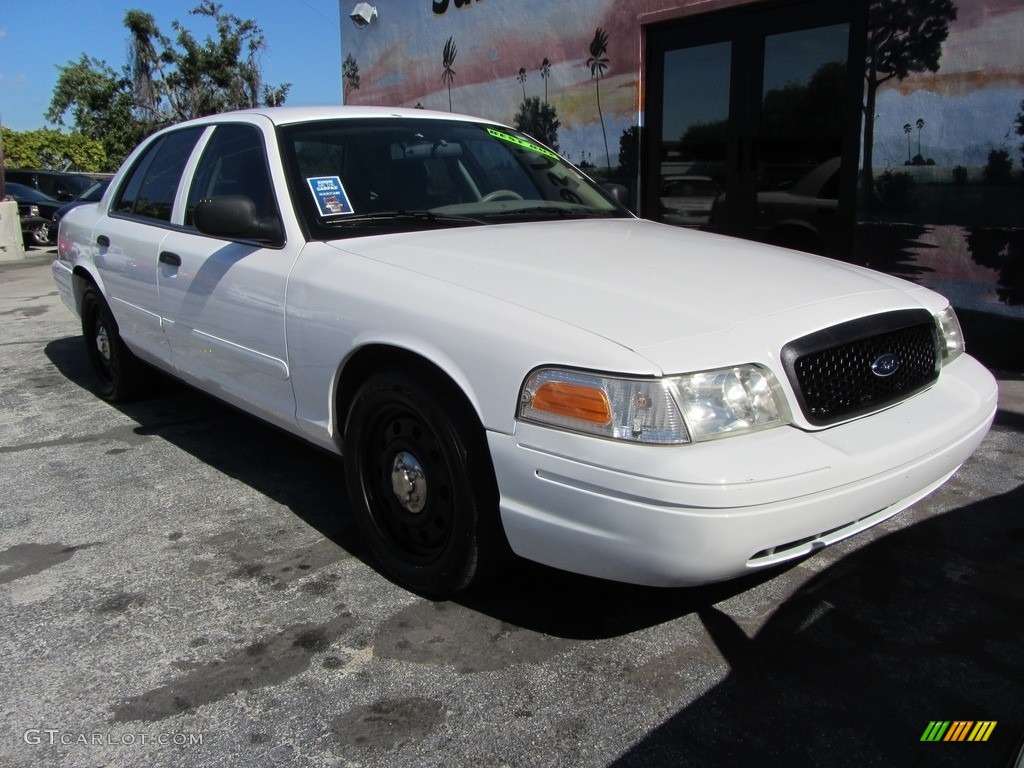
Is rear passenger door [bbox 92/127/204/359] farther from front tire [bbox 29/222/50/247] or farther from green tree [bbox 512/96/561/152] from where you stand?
front tire [bbox 29/222/50/247]

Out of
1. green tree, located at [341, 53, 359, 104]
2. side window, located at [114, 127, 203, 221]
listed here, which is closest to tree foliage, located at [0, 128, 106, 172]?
green tree, located at [341, 53, 359, 104]

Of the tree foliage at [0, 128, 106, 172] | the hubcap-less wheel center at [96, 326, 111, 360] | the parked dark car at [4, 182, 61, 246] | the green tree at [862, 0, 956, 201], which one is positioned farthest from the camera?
the tree foliage at [0, 128, 106, 172]

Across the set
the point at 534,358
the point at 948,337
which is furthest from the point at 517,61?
the point at 534,358

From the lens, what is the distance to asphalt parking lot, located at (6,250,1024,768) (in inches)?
91.5

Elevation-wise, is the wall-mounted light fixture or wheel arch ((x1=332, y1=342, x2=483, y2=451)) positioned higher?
the wall-mounted light fixture

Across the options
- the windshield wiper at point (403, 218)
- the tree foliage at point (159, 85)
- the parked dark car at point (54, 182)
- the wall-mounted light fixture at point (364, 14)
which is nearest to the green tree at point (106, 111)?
the tree foliage at point (159, 85)

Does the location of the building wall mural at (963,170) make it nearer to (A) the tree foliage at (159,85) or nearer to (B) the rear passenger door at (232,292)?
(B) the rear passenger door at (232,292)

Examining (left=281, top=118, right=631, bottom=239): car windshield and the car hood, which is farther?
(left=281, top=118, right=631, bottom=239): car windshield

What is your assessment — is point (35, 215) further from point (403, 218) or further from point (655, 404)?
point (655, 404)

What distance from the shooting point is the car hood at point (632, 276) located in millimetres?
2543

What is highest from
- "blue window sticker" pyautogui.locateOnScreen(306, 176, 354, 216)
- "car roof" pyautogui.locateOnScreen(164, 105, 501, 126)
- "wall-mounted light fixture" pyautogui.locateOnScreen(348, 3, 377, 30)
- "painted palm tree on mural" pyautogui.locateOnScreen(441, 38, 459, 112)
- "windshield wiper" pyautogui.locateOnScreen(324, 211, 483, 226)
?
"wall-mounted light fixture" pyautogui.locateOnScreen(348, 3, 377, 30)

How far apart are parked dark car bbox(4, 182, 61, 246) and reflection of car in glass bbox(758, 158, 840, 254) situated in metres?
15.2

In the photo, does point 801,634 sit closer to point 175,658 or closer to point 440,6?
point 175,658

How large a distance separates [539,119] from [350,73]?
14.3 feet
